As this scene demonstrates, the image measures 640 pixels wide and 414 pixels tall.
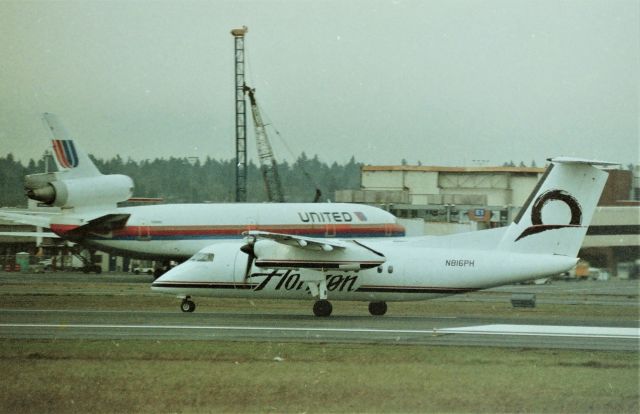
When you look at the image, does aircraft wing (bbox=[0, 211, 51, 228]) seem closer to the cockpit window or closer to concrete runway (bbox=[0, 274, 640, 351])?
concrete runway (bbox=[0, 274, 640, 351])

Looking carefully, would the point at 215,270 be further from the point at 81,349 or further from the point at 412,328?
the point at 81,349

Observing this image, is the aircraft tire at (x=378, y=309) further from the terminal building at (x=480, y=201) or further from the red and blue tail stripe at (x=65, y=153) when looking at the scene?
the terminal building at (x=480, y=201)

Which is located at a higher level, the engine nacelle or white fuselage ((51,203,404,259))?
the engine nacelle

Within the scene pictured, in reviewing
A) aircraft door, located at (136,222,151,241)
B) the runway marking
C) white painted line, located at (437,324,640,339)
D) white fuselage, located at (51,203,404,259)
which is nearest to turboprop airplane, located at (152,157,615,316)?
white painted line, located at (437,324,640,339)

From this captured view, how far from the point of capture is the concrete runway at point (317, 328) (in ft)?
68.6

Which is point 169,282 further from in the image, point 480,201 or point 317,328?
point 480,201

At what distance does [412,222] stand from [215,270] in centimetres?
3692

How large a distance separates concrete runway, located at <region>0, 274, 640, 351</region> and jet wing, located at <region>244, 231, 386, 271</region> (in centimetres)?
177

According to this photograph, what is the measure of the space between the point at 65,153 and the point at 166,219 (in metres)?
7.00

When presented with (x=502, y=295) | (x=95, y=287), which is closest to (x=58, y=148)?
(x=95, y=287)

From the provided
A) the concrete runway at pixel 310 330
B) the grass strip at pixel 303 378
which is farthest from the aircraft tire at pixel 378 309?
the grass strip at pixel 303 378

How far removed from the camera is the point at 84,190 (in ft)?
161

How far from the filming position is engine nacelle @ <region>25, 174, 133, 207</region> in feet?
149

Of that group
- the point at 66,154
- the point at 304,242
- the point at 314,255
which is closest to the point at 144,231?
the point at 66,154
